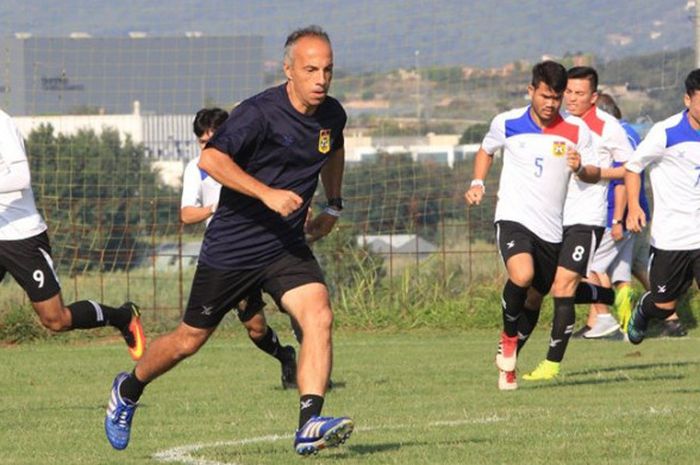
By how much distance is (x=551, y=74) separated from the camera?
449 inches

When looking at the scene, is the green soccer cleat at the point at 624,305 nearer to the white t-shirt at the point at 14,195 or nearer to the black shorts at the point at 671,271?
→ the black shorts at the point at 671,271

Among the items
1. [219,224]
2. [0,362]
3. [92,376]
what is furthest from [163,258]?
[219,224]

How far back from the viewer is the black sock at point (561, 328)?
1230cm

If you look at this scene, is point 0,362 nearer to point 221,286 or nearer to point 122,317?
point 122,317

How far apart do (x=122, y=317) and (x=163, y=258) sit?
8875 millimetres

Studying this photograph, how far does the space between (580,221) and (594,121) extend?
1.81 m

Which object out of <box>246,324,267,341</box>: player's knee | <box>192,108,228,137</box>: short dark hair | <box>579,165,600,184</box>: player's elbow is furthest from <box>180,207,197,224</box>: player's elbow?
<box>579,165,600,184</box>: player's elbow

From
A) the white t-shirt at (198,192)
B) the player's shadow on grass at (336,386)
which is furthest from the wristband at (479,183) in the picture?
the white t-shirt at (198,192)

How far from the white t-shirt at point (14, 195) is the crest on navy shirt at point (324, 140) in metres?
3.18

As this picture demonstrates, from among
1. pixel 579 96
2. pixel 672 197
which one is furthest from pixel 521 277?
pixel 579 96

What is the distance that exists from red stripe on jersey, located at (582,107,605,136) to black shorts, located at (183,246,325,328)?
6.51m

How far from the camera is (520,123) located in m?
11.9

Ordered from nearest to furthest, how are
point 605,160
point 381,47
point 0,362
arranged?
1. point 605,160
2. point 0,362
3. point 381,47

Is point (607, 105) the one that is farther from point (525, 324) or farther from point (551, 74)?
point (551, 74)
